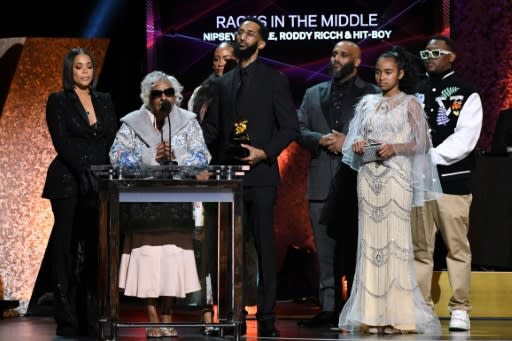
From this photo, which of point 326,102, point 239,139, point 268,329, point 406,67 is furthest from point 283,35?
point 268,329

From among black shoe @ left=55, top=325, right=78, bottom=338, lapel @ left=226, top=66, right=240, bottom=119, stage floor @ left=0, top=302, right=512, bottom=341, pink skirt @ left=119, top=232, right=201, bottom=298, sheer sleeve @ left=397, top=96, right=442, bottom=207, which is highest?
lapel @ left=226, top=66, right=240, bottom=119

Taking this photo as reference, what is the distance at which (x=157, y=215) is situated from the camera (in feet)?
21.3

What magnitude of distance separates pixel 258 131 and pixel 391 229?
0.96 meters

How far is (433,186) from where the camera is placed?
7.03 metres

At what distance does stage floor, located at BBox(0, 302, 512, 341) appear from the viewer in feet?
22.0

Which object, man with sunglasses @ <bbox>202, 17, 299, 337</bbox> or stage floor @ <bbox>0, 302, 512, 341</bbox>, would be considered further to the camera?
man with sunglasses @ <bbox>202, 17, 299, 337</bbox>

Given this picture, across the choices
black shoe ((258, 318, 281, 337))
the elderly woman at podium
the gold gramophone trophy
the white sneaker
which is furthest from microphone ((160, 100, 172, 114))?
the white sneaker

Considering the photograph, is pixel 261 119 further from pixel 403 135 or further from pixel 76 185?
pixel 76 185

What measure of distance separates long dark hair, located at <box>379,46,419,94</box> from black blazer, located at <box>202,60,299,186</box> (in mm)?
654

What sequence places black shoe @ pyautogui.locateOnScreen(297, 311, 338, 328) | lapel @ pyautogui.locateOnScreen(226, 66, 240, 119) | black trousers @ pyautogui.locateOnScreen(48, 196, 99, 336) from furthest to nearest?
black shoe @ pyautogui.locateOnScreen(297, 311, 338, 328)
lapel @ pyautogui.locateOnScreen(226, 66, 240, 119)
black trousers @ pyautogui.locateOnScreen(48, 196, 99, 336)

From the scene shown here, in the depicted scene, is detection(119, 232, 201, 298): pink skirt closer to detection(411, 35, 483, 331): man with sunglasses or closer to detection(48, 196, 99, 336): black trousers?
detection(48, 196, 99, 336): black trousers

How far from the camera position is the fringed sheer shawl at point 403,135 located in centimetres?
689

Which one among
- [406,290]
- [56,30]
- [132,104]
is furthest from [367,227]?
[56,30]

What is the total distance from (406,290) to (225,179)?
1.44 meters
